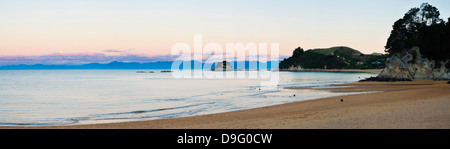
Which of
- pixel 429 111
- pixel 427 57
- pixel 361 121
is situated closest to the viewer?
pixel 361 121

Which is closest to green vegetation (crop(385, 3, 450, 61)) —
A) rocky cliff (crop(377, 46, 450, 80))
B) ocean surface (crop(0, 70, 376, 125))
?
rocky cliff (crop(377, 46, 450, 80))

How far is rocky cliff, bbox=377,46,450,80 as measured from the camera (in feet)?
183

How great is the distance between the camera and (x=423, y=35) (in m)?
60.9

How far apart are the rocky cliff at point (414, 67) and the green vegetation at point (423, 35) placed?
105cm

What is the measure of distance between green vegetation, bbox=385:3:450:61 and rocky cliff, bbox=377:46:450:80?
1.05 metres

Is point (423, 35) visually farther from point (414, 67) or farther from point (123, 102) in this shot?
point (123, 102)

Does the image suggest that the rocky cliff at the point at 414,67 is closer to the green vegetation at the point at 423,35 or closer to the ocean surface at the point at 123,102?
the green vegetation at the point at 423,35

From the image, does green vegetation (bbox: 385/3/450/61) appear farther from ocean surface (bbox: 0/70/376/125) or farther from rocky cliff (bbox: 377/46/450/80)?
ocean surface (bbox: 0/70/376/125)

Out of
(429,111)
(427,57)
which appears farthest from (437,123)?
(427,57)

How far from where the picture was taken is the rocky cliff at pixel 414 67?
55.8 meters

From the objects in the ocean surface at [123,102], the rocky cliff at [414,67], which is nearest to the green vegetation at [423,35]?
the rocky cliff at [414,67]

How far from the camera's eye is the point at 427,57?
5825cm
